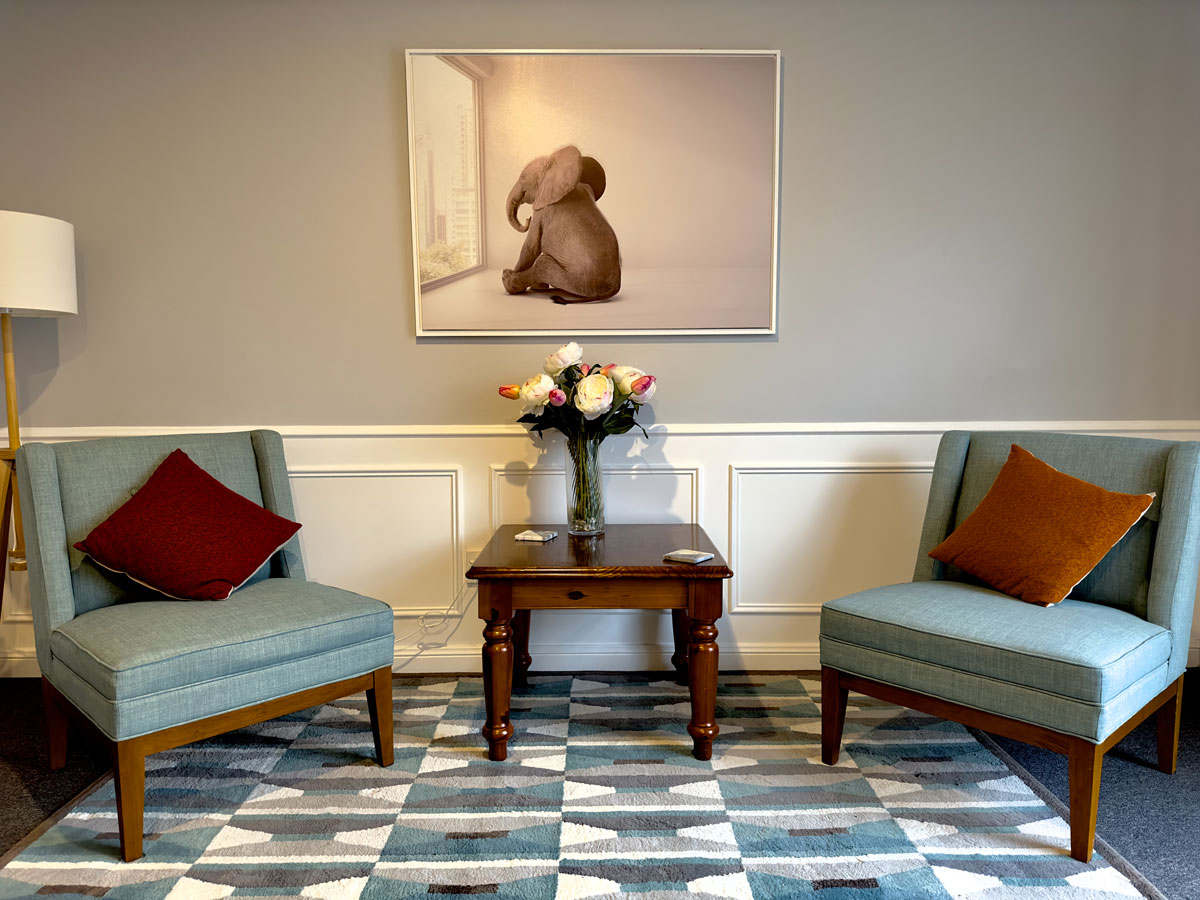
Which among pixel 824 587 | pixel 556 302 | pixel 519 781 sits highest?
pixel 556 302

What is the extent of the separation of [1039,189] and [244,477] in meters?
2.85

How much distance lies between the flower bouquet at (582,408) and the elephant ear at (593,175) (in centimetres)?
65

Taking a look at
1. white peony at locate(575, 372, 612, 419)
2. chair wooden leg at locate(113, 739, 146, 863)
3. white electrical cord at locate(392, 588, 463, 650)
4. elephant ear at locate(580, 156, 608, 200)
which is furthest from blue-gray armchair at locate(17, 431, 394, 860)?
elephant ear at locate(580, 156, 608, 200)

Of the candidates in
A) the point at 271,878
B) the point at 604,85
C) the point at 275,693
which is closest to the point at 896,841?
the point at 271,878

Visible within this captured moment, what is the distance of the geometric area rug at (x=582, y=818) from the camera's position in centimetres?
170

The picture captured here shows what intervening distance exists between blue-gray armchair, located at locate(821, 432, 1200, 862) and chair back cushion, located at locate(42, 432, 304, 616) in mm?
1700

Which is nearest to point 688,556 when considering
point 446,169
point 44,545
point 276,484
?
point 276,484

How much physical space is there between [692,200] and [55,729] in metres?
2.51

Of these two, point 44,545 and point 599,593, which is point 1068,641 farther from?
point 44,545

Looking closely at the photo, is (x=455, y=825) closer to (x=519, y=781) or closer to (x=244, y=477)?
(x=519, y=781)

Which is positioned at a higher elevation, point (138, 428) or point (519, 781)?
point (138, 428)

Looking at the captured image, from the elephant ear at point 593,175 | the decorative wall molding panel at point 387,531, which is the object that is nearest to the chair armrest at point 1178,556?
the elephant ear at point 593,175

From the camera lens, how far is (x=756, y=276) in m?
2.83

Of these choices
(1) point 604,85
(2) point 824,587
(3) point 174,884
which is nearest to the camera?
(3) point 174,884
